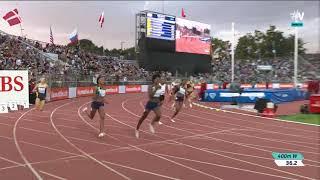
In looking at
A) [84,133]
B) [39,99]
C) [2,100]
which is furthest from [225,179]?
[2,100]

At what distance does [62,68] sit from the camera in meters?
38.9

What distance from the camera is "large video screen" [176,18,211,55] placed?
5072cm

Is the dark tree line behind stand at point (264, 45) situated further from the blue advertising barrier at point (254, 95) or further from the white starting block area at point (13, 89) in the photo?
the white starting block area at point (13, 89)

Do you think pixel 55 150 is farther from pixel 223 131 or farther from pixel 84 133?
pixel 223 131

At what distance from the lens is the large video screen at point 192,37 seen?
166 feet

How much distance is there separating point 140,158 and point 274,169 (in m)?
2.93

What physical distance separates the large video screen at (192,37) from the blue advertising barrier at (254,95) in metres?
15.2

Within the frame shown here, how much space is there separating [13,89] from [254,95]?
16640 millimetres

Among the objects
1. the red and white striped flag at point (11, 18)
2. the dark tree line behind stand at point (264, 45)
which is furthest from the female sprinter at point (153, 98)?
the dark tree line behind stand at point (264, 45)

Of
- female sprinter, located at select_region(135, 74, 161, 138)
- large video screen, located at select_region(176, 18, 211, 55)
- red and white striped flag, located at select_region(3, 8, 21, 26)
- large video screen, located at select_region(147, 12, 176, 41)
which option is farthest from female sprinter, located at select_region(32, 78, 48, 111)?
large video screen, located at select_region(176, 18, 211, 55)

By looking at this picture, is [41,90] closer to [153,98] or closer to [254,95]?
[153,98]

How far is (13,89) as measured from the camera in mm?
24703

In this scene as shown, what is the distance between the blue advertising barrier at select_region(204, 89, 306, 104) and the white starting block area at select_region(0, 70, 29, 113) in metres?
13.8

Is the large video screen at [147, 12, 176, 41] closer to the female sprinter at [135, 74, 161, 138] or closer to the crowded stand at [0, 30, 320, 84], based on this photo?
the crowded stand at [0, 30, 320, 84]
